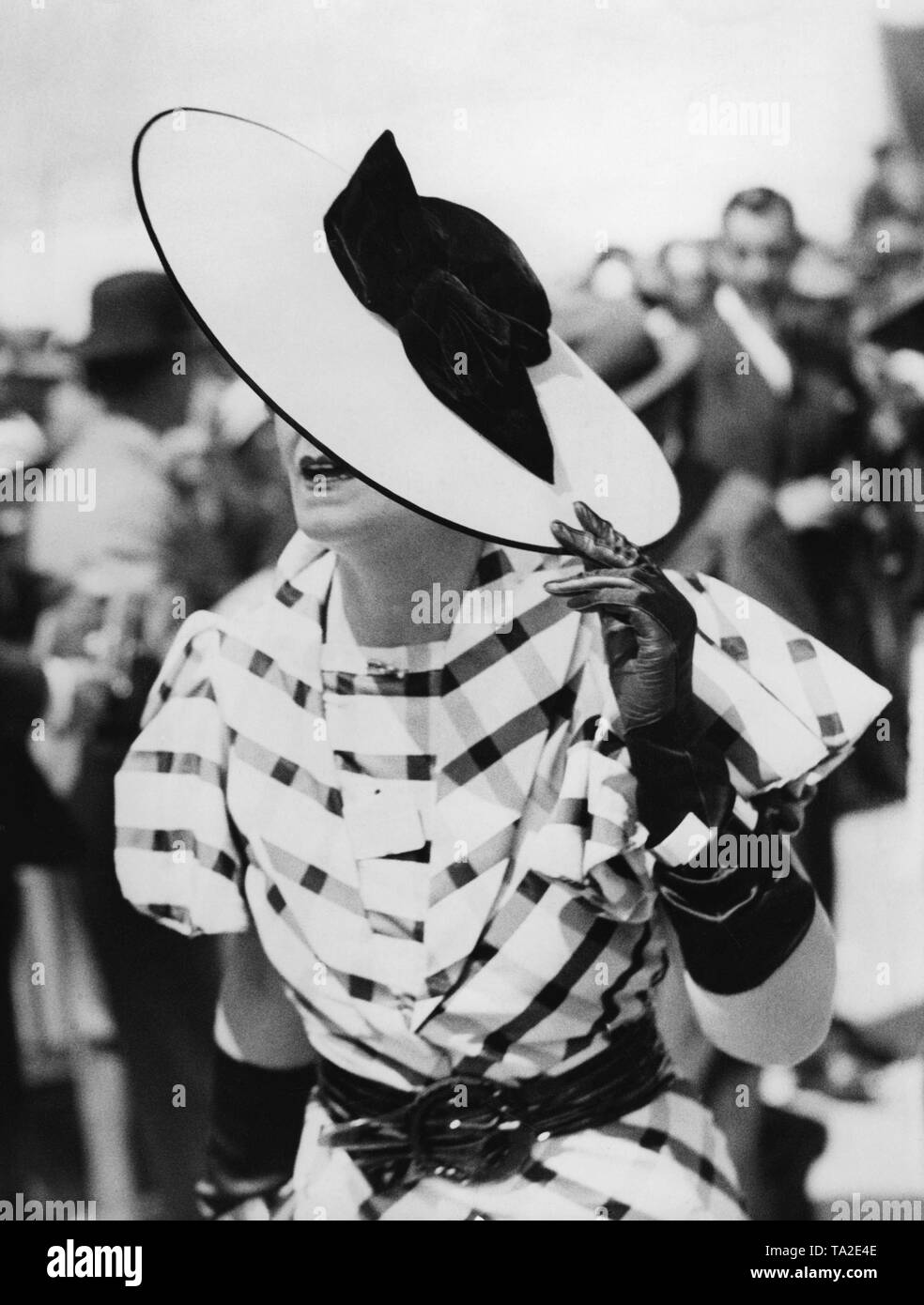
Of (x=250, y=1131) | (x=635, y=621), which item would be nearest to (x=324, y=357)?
(x=635, y=621)

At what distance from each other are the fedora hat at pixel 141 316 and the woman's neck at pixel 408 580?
0.56m

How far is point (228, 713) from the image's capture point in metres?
2.47

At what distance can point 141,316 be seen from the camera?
8.21 ft

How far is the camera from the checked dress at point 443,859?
2.31 meters

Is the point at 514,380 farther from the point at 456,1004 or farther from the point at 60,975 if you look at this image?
the point at 60,975

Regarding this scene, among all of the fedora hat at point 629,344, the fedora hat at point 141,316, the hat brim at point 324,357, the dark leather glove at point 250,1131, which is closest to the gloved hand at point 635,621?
the hat brim at point 324,357

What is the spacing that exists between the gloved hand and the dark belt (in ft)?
2.07

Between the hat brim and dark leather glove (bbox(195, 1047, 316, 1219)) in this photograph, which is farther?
dark leather glove (bbox(195, 1047, 316, 1219))

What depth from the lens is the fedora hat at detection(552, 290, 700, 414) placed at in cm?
245

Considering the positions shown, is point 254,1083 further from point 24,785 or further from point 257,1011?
point 24,785

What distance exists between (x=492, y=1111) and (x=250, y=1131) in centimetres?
54

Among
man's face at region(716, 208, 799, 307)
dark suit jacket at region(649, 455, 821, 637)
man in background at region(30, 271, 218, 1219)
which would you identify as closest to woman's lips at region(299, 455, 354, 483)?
man in background at region(30, 271, 218, 1219)

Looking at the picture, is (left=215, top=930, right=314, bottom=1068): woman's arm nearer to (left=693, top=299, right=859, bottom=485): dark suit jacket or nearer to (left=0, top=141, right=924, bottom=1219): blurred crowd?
(left=0, top=141, right=924, bottom=1219): blurred crowd

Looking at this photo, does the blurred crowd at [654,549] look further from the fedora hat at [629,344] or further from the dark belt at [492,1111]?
the dark belt at [492,1111]
